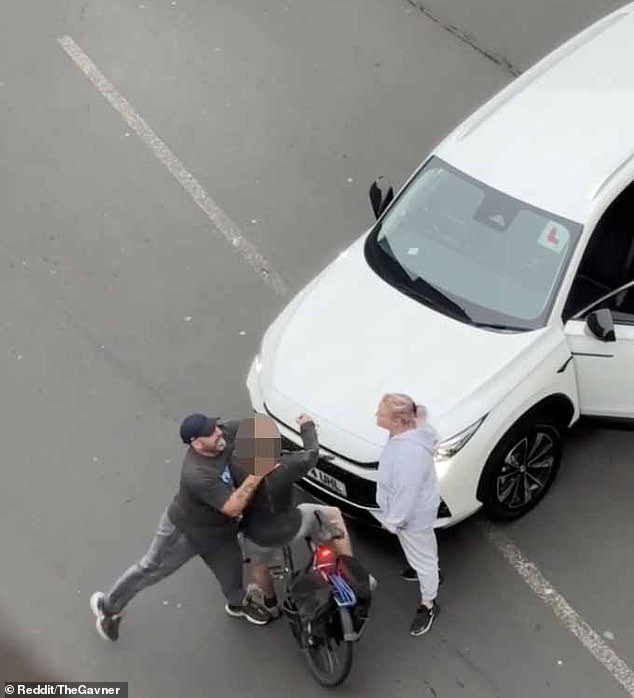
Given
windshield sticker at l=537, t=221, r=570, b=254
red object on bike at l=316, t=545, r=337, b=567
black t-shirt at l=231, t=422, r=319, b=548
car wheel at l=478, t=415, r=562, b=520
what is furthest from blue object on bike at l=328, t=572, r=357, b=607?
windshield sticker at l=537, t=221, r=570, b=254

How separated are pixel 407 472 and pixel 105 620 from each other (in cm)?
220

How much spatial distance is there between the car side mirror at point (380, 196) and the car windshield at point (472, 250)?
0.58 ft

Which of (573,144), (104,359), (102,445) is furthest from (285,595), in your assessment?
(573,144)

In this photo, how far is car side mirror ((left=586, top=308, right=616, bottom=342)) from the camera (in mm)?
7453

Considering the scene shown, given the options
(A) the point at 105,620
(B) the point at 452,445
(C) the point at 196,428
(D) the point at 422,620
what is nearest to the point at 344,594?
(D) the point at 422,620

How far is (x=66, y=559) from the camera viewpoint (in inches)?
321

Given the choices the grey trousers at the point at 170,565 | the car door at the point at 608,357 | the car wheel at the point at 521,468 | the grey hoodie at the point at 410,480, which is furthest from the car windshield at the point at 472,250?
the grey trousers at the point at 170,565

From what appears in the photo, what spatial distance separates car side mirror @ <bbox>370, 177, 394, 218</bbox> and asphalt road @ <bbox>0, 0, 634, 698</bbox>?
1.30 meters

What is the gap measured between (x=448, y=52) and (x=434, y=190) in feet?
11.4

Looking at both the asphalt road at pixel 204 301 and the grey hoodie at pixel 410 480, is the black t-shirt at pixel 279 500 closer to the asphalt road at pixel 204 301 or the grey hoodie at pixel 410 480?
the grey hoodie at pixel 410 480

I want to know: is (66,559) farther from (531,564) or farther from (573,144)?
(573,144)

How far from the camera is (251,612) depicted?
7566mm

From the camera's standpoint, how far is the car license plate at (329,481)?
752 centimetres

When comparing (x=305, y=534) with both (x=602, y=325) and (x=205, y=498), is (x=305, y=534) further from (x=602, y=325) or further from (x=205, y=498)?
(x=602, y=325)
